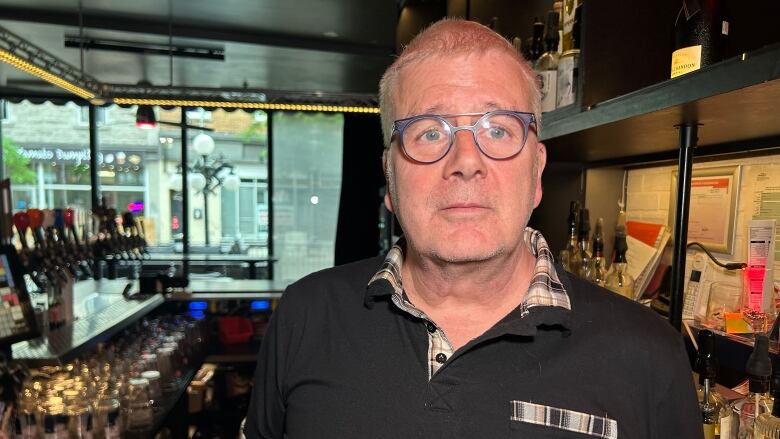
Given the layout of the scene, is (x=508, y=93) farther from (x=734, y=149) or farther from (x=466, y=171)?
(x=734, y=149)

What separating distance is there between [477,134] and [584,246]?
2.49 ft

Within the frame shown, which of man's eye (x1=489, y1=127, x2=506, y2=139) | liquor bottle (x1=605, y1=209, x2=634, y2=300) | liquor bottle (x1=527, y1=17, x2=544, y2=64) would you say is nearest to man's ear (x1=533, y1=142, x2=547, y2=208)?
man's eye (x1=489, y1=127, x2=506, y2=139)

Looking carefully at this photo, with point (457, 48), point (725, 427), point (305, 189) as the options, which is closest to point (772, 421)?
point (725, 427)

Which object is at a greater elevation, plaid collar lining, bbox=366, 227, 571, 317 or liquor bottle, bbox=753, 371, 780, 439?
plaid collar lining, bbox=366, 227, 571, 317

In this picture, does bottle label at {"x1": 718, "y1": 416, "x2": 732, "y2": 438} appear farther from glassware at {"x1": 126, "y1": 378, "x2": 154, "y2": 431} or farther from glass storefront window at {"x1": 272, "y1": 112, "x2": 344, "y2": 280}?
glass storefront window at {"x1": 272, "y1": 112, "x2": 344, "y2": 280}

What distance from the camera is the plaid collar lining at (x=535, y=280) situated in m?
0.99

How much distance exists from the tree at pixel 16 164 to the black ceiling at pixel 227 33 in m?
1.35

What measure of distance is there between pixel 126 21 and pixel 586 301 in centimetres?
568

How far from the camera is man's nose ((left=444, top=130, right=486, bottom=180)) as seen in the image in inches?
36.5

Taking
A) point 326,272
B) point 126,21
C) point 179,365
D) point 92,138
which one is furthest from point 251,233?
point 326,272

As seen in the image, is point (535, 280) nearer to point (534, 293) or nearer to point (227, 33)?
point (534, 293)

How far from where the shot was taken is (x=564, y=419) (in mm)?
897

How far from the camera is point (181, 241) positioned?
325 inches

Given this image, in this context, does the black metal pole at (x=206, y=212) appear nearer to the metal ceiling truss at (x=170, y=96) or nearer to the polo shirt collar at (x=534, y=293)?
the metal ceiling truss at (x=170, y=96)
